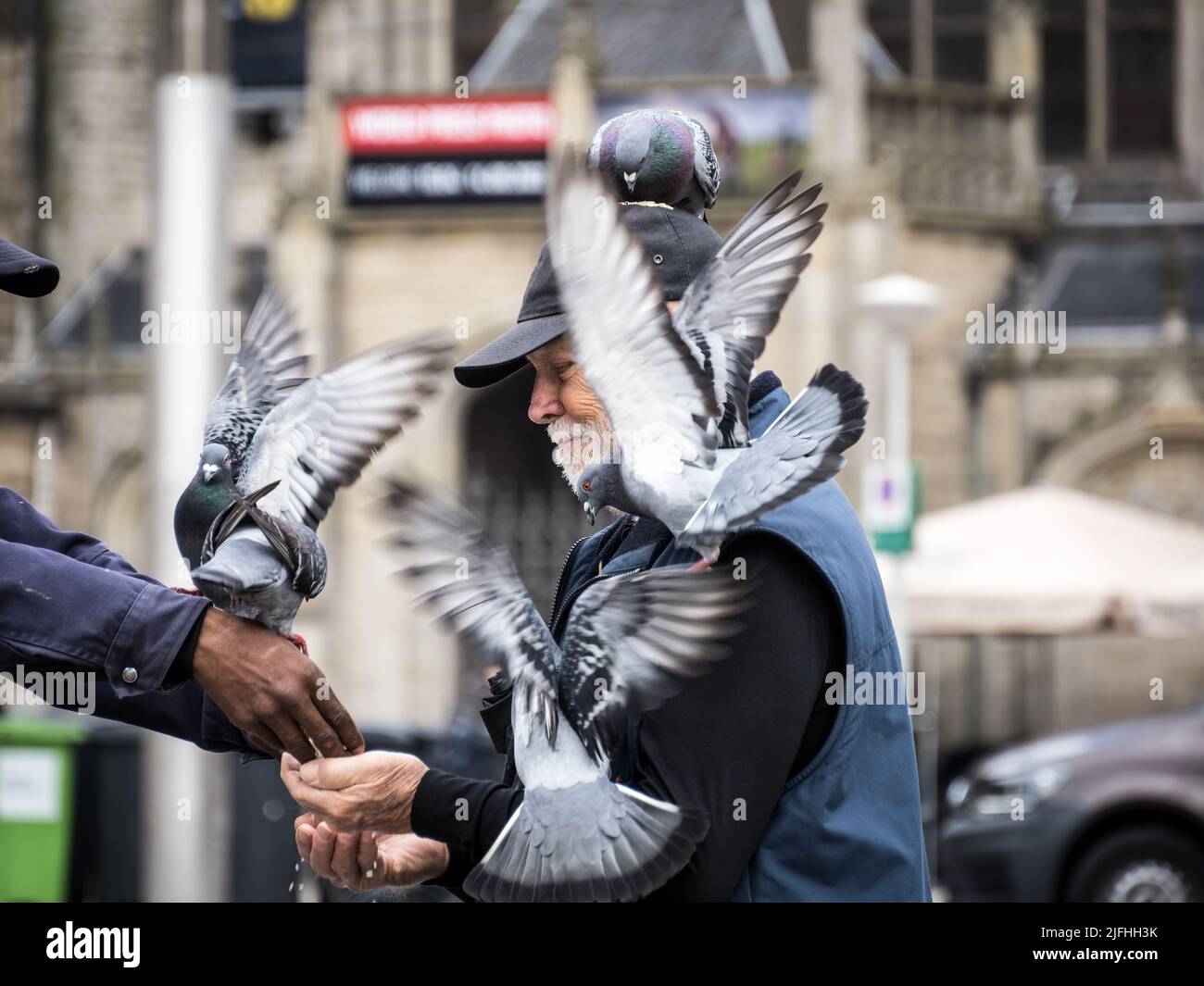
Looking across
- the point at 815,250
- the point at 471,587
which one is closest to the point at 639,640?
the point at 471,587

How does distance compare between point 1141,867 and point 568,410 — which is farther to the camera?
point 1141,867

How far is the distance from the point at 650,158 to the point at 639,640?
72 centimetres

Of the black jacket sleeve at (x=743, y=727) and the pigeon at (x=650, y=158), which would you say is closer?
the black jacket sleeve at (x=743, y=727)

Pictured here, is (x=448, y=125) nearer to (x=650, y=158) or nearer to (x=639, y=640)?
(x=650, y=158)

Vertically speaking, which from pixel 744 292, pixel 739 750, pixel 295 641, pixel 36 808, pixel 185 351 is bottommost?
pixel 36 808

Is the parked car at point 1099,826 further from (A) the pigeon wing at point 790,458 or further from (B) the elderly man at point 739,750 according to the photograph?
(A) the pigeon wing at point 790,458

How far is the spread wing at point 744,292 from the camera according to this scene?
7.86 ft

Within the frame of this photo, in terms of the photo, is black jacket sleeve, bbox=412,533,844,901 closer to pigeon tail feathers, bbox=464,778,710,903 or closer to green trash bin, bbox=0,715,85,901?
pigeon tail feathers, bbox=464,778,710,903

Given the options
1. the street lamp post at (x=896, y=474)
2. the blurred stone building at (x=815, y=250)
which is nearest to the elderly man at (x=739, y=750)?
the street lamp post at (x=896, y=474)

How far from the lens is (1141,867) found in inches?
406

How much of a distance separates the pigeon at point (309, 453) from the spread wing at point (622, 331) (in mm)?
427

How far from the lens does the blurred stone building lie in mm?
17969

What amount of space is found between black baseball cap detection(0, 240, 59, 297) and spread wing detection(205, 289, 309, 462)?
0.95 feet
